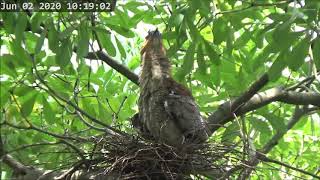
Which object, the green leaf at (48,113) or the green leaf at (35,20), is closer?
the green leaf at (35,20)

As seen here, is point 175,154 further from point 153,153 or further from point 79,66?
point 79,66

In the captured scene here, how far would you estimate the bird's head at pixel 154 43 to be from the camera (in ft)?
12.5

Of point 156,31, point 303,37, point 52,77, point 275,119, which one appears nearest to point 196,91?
point 156,31

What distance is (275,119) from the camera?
3.50m

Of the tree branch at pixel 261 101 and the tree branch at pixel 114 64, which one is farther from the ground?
the tree branch at pixel 114 64

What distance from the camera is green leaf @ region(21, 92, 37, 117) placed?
3.09m

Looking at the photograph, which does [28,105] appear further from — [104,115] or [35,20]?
[104,115]

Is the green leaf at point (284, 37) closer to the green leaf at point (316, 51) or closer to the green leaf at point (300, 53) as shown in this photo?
the green leaf at point (300, 53)

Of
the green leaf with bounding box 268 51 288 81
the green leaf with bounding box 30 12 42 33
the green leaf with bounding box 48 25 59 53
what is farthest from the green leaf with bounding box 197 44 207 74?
the green leaf with bounding box 30 12 42 33

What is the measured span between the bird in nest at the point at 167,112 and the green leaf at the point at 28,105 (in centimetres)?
71

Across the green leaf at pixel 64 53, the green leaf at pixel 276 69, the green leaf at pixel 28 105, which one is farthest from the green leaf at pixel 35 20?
the green leaf at pixel 276 69

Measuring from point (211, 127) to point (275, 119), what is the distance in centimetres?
47

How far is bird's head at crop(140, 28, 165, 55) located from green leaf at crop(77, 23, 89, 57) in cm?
88

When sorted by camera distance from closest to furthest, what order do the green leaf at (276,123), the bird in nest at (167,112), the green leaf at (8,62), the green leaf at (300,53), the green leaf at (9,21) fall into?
1. the green leaf at (8,62)
2. the green leaf at (300,53)
3. the green leaf at (9,21)
4. the bird in nest at (167,112)
5. the green leaf at (276,123)
